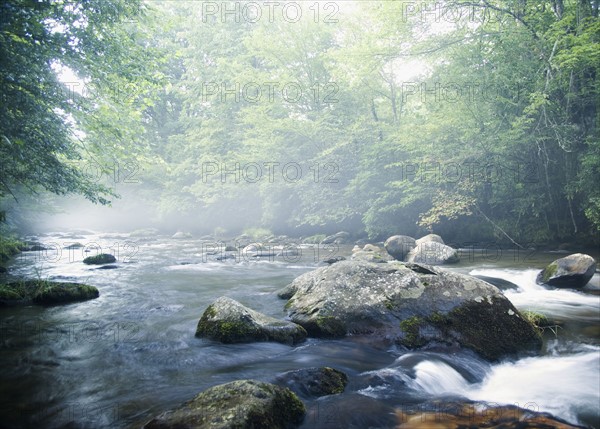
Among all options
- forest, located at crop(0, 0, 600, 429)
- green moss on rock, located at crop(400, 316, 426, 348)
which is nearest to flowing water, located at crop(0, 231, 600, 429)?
forest, located at crop(0, 0, 600, 429)

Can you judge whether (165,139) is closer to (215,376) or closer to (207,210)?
(207,210)

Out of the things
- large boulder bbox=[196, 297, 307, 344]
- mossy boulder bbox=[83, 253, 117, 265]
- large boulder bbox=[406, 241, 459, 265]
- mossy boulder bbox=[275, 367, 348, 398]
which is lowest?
mossy boulder bbox=[275, 367, 348, 398]

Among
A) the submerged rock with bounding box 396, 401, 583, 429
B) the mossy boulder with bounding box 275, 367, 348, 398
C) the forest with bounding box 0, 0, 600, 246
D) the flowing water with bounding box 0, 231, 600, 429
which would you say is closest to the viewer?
the submerged rock with bounding box 396, 401, 583, 429

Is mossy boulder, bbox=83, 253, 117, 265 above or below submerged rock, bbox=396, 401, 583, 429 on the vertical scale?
above

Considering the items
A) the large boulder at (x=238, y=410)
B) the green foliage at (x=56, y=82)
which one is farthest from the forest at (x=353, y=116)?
the large boulder at (x=238, y=410)

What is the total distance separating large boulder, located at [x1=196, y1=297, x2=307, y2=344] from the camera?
458 cm

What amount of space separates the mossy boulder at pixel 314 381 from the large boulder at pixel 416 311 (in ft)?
3.95

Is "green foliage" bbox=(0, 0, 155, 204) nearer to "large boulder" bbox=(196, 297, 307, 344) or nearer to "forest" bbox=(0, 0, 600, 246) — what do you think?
"forest" bbox=(0, 0, 600, 246)

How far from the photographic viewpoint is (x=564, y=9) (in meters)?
11.4

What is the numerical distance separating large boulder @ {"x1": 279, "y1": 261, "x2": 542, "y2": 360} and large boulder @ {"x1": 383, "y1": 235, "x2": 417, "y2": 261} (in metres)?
7.06

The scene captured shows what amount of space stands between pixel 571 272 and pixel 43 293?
33.9 feet

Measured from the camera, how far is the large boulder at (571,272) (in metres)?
7.34
